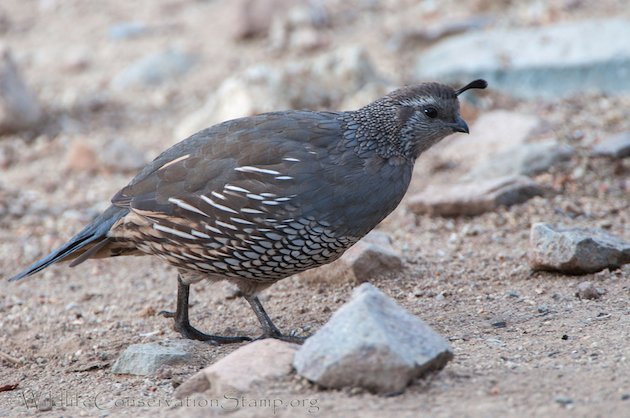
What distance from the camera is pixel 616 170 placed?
297 inches

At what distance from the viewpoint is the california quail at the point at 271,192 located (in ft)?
16.6

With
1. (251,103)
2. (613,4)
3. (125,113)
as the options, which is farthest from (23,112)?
(613,4)

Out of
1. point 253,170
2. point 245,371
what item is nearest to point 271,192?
point 253,170

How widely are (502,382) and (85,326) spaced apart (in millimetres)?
3032

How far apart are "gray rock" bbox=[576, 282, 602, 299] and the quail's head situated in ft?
3.82

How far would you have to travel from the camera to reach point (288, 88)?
948cm

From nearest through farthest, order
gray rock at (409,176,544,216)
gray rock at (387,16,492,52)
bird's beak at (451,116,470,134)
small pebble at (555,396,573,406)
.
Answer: small pebble at (555,396,573,406)
bird's beak at (451,116,470,134)
gray rock at (409,176,544,216)
gray rock at (387,16,492,52)

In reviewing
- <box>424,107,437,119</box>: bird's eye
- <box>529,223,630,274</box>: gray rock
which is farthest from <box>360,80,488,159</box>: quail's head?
<box>529,223,630,274</box>: gray rock

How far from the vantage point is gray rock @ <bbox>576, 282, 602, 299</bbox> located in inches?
214

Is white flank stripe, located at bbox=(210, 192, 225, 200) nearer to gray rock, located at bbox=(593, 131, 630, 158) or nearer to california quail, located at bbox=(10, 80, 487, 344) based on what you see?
california quail, located at bbox=(10, 80, 487, 344)

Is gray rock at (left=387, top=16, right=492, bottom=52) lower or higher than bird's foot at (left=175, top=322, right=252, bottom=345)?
higher

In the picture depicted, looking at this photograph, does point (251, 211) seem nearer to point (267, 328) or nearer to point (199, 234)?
point (199, 234)

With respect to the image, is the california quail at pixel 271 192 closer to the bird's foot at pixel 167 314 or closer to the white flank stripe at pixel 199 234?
the white flank stripe at pixel 199 234

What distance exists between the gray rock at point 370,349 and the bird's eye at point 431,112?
5.68 ft
